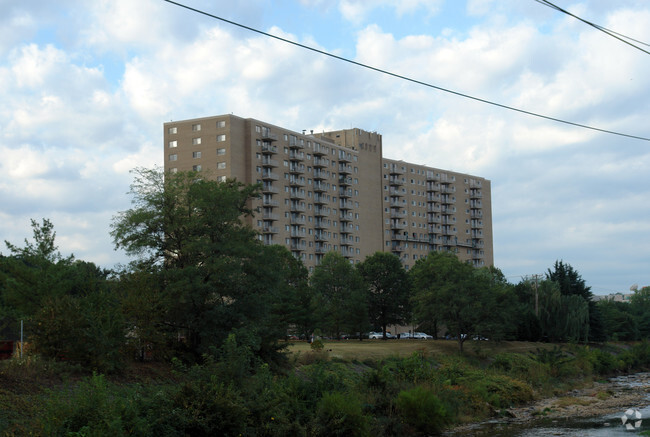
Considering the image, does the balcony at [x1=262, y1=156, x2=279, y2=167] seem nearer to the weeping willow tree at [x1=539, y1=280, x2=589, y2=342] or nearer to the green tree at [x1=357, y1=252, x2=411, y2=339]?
the green tree at [x1=357, y1=252, x2=411, y2=339]

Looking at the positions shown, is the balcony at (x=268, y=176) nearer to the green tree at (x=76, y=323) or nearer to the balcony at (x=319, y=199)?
the balcony at (x=319, y=199)

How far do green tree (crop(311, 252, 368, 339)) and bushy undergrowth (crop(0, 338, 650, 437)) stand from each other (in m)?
54.8

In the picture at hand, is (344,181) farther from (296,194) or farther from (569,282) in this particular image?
(569,282)

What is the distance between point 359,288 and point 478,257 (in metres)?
96.4

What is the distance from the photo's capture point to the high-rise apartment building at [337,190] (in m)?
132

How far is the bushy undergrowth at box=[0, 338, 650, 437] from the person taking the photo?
64.1 ft

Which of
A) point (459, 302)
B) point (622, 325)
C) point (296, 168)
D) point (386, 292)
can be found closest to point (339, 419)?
point (459, 302)

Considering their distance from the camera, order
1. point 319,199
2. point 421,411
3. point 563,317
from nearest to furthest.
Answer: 1. point 421,411
2. point 563,317
3. point 319,199

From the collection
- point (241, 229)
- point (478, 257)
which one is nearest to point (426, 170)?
point (478, 257)

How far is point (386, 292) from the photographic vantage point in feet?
361

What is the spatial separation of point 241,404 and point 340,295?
3127 inches

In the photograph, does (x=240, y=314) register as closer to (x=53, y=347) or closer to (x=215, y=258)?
(x=215, y=258)

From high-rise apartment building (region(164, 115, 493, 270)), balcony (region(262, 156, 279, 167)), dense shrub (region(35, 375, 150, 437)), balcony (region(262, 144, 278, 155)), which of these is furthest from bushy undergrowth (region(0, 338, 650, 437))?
balcony (region(262, 144, 278, 155))

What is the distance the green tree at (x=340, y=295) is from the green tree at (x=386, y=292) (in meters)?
3.79
